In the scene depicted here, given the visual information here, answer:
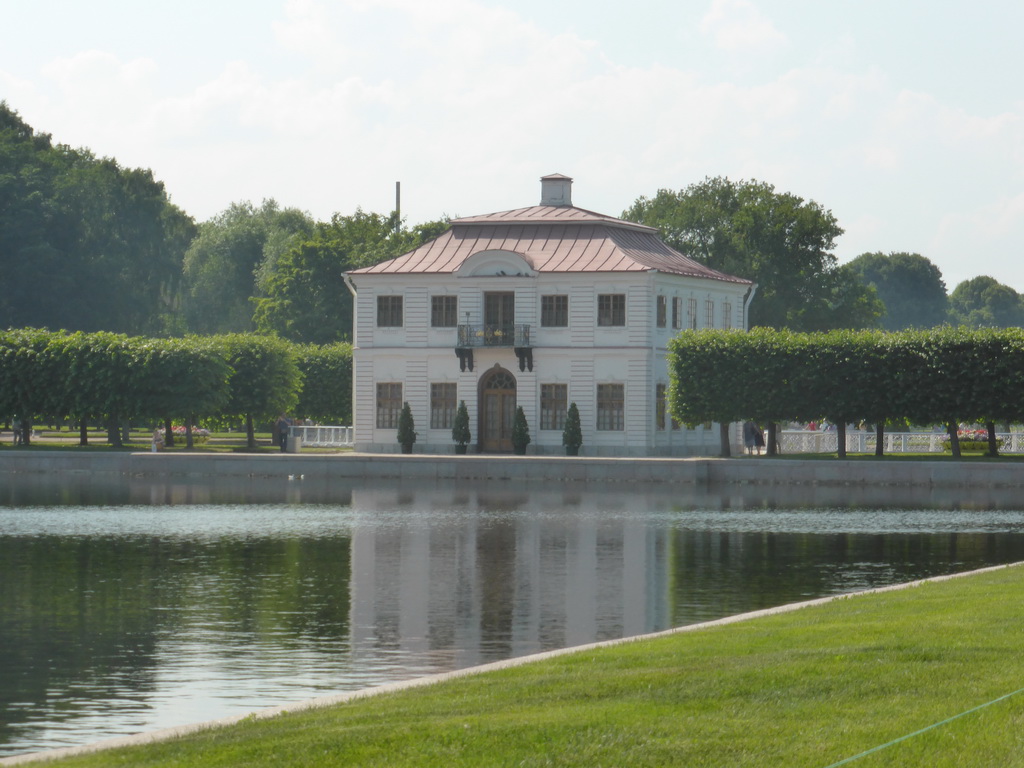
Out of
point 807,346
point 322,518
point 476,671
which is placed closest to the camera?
point 476,671

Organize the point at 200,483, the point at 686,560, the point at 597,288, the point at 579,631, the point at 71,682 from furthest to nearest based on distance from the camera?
the point at 597,288, the point at 200,483, the point at 686,560, the point at 579,631, the point at 71,682

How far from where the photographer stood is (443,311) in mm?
61531

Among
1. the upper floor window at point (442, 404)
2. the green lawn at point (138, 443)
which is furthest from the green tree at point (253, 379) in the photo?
the upper floor window at point (442, 404)

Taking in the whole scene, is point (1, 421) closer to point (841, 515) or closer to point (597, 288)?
point (597, 288)

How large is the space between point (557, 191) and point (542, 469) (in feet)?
69.3

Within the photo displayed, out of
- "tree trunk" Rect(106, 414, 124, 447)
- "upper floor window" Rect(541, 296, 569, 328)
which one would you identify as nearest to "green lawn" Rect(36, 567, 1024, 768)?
"upper floor window" Rect(541, 296, 569, 328)

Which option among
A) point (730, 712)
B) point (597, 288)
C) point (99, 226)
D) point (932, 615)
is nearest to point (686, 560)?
point (932, 615)

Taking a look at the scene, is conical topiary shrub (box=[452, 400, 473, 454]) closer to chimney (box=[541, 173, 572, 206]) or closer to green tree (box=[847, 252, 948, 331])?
chimney (box=[541, 173, 572, 206])

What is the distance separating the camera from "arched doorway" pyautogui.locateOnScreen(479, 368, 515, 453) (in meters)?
61.0

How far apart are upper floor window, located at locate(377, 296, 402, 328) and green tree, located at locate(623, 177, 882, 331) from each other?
29445 mm

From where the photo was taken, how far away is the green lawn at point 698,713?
28.5ft

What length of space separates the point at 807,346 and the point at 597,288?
8633 millimetres

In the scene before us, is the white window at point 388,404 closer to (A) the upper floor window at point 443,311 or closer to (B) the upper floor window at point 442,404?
(B) the upper floor window at point 442,404

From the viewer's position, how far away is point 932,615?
14.5 meters
